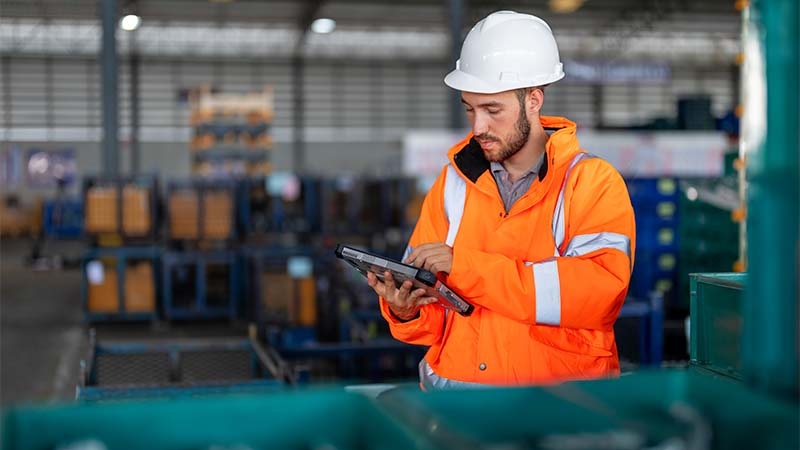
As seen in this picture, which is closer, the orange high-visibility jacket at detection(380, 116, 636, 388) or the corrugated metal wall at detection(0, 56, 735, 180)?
the orange high-visibility jacket at detection(380, 116, 636, 388)

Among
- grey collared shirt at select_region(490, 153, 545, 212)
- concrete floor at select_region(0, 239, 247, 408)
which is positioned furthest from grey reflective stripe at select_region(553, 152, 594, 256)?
concrete floor at select_region(0, 239, 247, 408)

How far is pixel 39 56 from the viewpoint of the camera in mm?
24844

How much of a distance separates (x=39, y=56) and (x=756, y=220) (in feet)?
85.6

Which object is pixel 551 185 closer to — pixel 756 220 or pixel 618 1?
pixel 756 220

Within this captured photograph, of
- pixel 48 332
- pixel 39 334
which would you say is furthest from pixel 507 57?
pixel 48 332

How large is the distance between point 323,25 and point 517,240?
2230 cm

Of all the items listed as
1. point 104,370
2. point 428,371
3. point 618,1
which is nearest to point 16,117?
point 618,1

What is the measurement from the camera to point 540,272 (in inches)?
80.7

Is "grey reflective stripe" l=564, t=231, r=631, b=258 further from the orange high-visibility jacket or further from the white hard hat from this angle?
the white hard hat

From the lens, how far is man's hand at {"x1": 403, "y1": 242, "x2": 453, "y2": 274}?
2.07 metres

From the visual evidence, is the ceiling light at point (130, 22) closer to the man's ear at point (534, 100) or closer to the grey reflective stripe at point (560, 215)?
the man's ear at point (534, 100)

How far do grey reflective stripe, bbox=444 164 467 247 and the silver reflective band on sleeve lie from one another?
307 mm

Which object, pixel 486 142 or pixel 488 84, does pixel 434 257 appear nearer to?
pixel 486 142

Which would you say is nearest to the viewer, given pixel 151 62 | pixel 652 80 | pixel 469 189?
pixel 469 189
